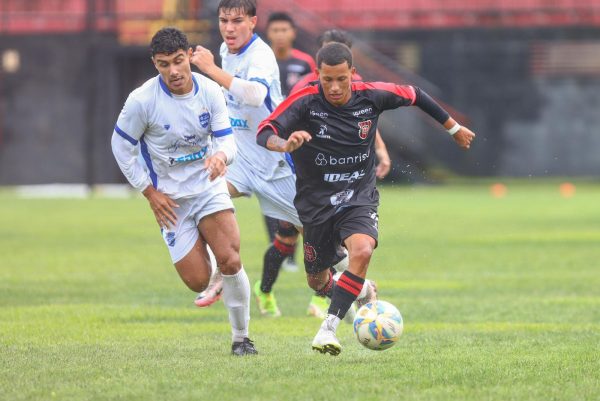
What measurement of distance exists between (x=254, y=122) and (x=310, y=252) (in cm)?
195

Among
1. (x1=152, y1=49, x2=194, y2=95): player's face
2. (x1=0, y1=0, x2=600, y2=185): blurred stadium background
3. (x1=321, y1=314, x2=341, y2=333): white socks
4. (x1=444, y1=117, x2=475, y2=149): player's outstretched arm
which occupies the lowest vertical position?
(x1=0, y1=0, x2=600, y2=185): blurred stadium background

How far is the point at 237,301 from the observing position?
25.3 feet

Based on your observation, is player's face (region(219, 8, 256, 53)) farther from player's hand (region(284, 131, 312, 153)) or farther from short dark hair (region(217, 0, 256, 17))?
player's hand (region(284, 131, 312, 153))

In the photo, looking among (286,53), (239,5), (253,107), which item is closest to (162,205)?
(253,107)

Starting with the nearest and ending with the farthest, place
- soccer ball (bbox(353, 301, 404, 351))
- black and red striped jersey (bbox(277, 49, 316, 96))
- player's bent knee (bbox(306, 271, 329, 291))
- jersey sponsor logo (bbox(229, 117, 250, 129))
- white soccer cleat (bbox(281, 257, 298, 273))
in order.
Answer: soccer ball (bbox(353, 301, 404, 351))
player's bent knee (bbox(306, 271, 329, 291))
jersey sponsor logo (bbox(229, 117, 250, 129))
black and red striped jersey (bbox(277, 49, 316, 96))
white soccer cleat (bbox(281, 257, 298, 273))

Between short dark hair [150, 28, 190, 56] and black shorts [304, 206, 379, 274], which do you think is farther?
black shorts [304, 206, 379, 274]

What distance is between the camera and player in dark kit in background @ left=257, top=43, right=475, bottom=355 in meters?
7.51

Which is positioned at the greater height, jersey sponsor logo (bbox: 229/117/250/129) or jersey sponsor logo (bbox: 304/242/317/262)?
jersey sponsor logo (bbox: 229/117/250/129)

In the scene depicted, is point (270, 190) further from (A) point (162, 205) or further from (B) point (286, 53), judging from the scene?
(B) point (286, 53)

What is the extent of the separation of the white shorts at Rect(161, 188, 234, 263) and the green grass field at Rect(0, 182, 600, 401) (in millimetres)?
641

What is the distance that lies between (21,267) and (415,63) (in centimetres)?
2041

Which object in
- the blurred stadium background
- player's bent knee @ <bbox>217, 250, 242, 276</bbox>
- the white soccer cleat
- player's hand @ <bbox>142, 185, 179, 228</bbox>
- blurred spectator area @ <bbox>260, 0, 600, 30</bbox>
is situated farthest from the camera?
blurred spectator area @ <bbox>260, 0, 600, 30</bbox>

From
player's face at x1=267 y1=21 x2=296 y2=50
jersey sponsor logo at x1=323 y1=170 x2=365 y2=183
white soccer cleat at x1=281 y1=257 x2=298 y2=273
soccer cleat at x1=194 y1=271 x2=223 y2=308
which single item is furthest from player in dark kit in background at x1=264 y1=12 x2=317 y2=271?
jersey sponsor logo at x1=323 y1=170 x2=365 y2=183

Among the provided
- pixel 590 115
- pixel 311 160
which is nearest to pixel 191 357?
pixel 311 160
